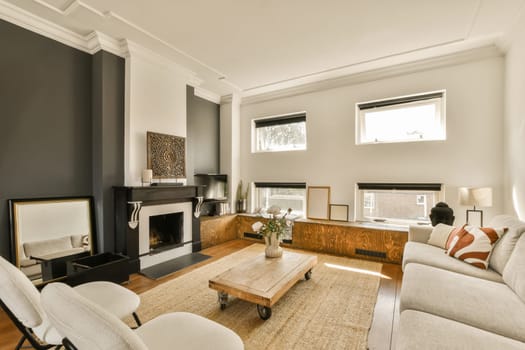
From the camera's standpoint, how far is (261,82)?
14.8ft

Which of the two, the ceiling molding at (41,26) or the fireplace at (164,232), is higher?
the ceiling molding at (41,26)

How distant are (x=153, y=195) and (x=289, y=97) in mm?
3121

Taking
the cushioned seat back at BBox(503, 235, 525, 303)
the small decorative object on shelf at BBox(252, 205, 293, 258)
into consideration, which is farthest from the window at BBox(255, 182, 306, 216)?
the cushioned seat back at BBox(503, 235, 525, 303)

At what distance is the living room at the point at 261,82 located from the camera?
261 cm

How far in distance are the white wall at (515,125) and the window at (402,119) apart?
2.26 feet

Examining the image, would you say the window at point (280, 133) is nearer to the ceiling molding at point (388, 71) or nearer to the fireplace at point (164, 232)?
the ceiling molding at point (388, 71)

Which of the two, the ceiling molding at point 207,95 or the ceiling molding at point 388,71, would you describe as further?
the ceiling molding at point 207,95

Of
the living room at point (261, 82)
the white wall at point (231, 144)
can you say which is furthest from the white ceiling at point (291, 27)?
the white wall at point (231, 144)

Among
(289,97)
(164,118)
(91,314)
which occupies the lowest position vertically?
(91,314)

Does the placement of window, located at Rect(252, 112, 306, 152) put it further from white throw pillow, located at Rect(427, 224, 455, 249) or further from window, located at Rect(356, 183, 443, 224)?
white throw pillow, located at Rect(427, 224, 455, 249)

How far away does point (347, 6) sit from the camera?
8.10 feet

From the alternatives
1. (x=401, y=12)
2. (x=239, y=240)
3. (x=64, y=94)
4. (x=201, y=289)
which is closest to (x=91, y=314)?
(x=201, y=289)

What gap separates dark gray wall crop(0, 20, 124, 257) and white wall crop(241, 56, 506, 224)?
2.77 meters

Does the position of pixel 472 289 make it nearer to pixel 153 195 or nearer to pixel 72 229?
pixel 153 195
